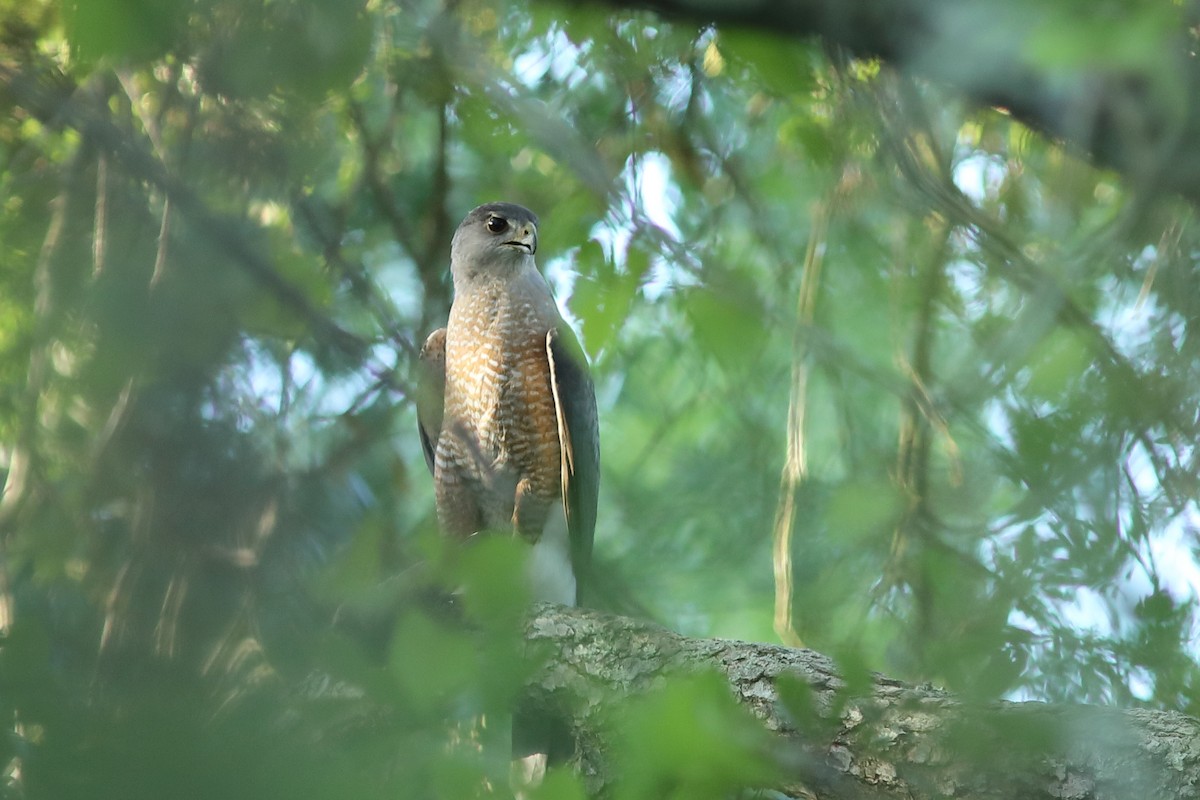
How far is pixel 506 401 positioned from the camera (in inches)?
182

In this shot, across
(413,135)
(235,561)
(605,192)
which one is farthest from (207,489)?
(413,135)

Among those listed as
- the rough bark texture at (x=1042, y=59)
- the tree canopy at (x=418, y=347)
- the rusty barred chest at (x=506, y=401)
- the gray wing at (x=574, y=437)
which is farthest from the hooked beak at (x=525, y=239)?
the rough bark texture at (x=1042, y=59)

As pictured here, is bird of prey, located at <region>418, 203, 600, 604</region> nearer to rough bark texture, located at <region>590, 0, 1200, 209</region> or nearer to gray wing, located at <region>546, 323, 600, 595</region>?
gray wing, located at <region>546, 323, 600, 595</region>

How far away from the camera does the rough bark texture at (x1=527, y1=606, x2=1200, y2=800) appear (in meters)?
1.80

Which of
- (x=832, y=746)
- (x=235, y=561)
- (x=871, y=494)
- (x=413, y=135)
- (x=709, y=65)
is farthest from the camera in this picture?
(x=413, y=135)

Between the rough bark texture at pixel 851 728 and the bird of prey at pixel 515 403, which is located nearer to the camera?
the rough bark texture at pixel 851 728

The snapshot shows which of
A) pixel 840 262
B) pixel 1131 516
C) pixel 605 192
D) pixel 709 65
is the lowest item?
pixel 1131 516

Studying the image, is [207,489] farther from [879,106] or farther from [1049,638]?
[879,106]

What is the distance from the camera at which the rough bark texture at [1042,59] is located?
67.6 inches

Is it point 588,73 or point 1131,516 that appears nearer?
point 1131,516

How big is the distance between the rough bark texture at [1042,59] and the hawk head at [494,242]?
1.51 meters

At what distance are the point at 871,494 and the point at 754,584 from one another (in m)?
3.46

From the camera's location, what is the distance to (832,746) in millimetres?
2283

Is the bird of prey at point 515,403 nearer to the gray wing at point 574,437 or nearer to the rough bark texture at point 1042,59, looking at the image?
the gray wing at point 574,437
